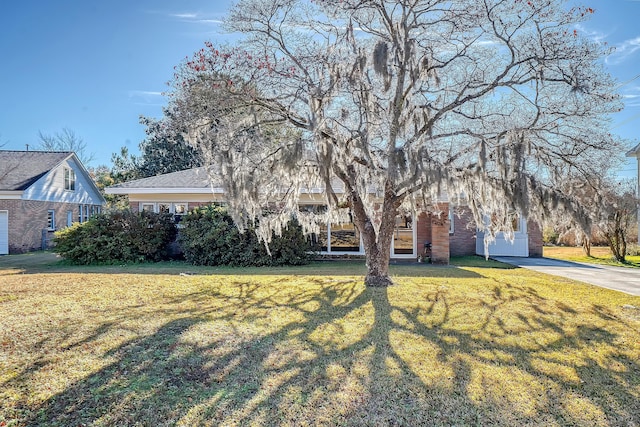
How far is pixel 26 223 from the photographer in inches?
671

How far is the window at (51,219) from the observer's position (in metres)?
18.7


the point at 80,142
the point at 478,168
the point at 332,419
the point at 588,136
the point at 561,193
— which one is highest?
the point at 80,142

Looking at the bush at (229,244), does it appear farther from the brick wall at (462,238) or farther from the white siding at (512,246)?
the white siding at (512,246)

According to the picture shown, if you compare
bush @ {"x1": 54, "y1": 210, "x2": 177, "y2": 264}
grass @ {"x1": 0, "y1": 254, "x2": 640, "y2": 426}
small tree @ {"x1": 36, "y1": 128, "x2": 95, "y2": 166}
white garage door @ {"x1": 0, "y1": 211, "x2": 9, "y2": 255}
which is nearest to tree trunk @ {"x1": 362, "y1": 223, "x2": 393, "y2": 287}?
grass @ {"x1": 0, "y1": 254, "x2": 640, "y2": 426}

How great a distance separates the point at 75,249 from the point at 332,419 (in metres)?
12.0

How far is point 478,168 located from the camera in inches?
272

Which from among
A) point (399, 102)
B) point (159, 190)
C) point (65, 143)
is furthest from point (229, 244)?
point (65, 143)

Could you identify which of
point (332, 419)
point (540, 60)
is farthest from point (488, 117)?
point (332, 419)

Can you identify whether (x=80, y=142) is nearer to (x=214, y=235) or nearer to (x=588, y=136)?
(x=214, y=235)

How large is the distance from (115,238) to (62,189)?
1052 cm

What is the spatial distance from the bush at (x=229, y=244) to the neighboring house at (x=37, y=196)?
1010 cm

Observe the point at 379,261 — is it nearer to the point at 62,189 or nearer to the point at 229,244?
the point at 229,244

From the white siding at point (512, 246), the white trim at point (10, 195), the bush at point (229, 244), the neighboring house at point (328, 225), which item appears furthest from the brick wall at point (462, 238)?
the white trim at point (10, 195)

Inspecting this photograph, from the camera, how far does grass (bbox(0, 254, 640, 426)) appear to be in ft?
10.1
